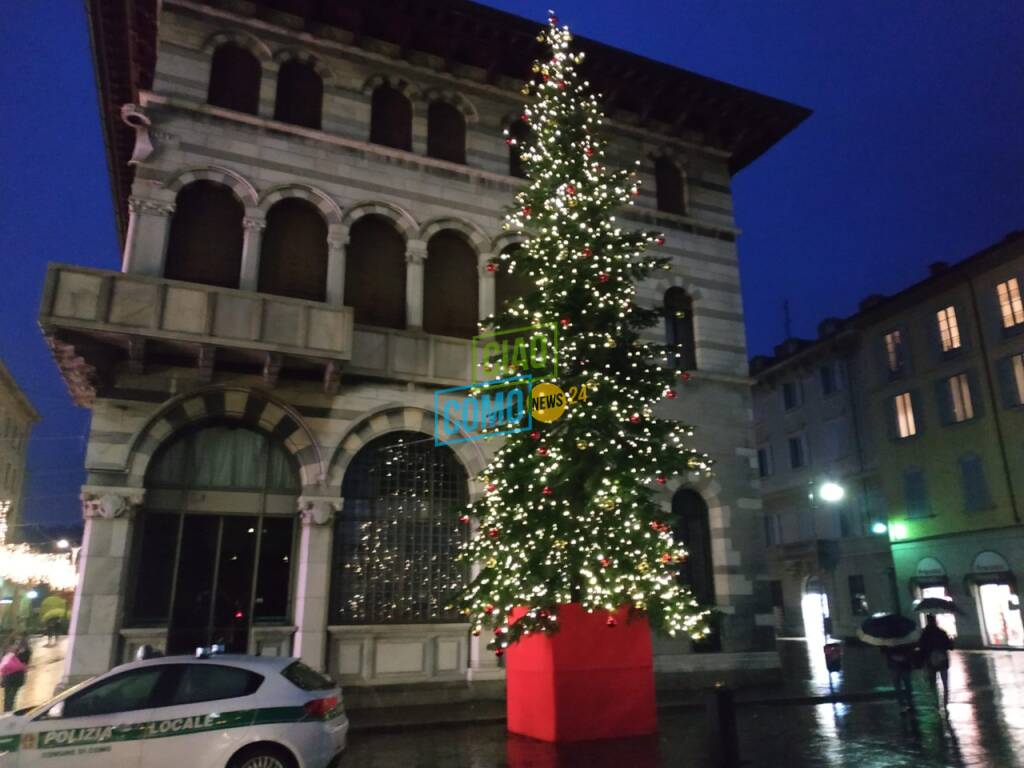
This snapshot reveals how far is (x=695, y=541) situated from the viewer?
1825cm

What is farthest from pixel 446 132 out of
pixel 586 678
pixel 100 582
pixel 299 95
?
pixel 586 678

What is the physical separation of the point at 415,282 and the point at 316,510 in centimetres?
548

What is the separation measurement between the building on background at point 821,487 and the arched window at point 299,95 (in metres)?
28.1

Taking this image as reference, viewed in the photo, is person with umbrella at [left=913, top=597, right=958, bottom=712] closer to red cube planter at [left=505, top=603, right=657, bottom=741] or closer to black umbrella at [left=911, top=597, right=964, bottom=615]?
black umbrella at [left=911, top=597, right=964, bottom=615]

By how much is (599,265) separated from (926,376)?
26412 millimetres

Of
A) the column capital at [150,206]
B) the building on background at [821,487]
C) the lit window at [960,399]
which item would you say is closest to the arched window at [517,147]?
the column capital at [150,206]

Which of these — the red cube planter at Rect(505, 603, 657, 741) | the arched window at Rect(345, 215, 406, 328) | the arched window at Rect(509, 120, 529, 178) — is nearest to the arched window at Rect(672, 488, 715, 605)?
the red cube planter at Rect(505, 603, 657, 741)

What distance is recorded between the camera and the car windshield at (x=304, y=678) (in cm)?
808

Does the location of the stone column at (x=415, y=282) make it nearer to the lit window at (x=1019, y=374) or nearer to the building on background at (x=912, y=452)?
the building on background at (x=912, y=452)

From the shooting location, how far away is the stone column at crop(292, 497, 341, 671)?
1386 cm

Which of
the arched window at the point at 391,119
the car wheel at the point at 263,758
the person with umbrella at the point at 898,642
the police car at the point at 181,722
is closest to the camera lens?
the police car at the point at 181,722

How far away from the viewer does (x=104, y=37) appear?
17.6 m

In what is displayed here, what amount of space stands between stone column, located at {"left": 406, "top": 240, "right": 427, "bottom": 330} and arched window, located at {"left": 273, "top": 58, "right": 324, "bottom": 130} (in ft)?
11.6

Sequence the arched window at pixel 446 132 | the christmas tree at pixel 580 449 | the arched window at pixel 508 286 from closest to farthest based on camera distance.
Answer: the christmas tree at pixel 580 449
the arched window at pixel 508 286
the arched window at pixel 446 132
